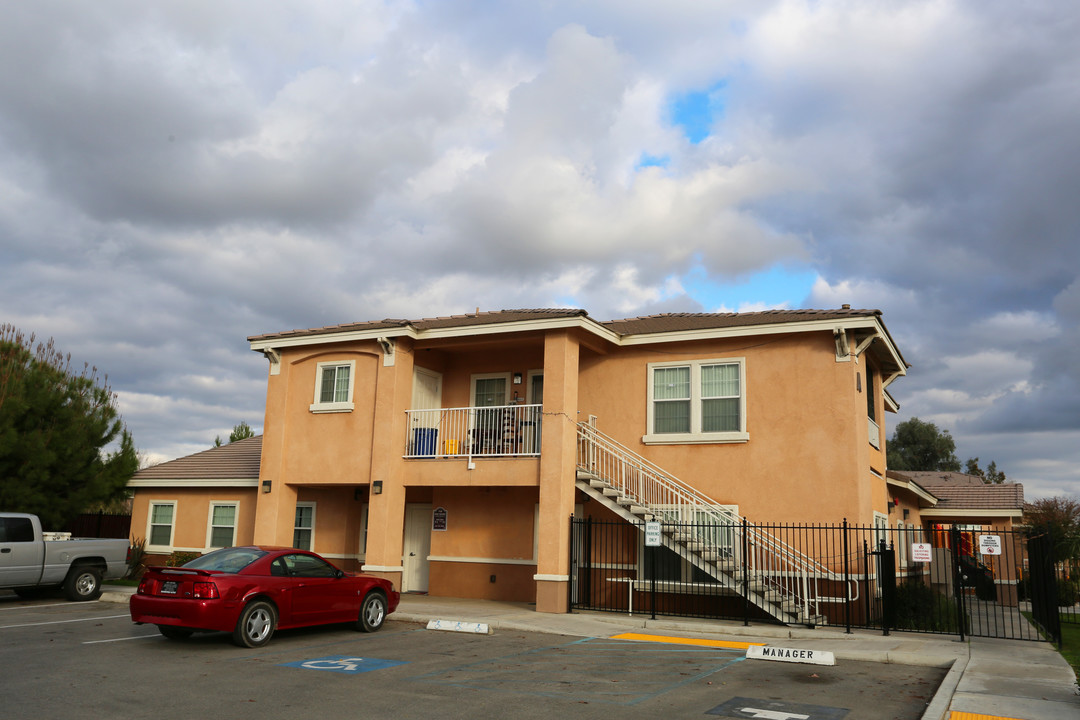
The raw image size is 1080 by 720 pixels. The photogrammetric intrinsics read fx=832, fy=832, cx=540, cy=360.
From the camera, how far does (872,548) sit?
53.5ft

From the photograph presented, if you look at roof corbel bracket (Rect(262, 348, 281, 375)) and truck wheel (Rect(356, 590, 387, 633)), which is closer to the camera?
truck wheel (Rect(356, 590, 387, 633))

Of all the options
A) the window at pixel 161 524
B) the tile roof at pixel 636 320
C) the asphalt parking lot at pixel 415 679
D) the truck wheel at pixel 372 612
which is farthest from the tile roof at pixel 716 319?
the window at pixel 161 524

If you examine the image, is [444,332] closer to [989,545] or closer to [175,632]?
[175,632]

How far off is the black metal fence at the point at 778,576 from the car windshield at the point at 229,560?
6.74m

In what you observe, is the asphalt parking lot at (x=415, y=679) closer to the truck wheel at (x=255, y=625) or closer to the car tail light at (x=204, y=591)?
the truck wheel at (x=255, y=625)

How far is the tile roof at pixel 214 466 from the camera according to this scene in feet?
74.4

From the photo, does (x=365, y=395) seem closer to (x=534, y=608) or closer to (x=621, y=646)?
(x=534, y=608)

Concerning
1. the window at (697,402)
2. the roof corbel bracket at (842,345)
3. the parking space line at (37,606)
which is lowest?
the parking space line at (37,606)

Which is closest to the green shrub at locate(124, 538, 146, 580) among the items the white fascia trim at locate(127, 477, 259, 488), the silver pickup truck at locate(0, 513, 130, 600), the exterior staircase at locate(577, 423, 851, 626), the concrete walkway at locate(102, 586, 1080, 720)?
the white fascia trim at locate(127, 477, 259, 488)

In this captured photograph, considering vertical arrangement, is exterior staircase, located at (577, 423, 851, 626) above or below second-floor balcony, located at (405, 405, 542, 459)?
below

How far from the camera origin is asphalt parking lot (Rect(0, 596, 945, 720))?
8031 millimetres

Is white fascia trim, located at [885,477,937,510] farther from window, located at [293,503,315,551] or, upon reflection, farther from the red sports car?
window, located at [293,503,315,551]

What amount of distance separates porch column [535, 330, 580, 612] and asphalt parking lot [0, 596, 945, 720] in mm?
3115

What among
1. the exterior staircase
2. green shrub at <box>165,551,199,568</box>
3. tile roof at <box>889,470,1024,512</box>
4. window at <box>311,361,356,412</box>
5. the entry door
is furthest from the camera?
tile roof at <box>889,470,1024,512</box>
